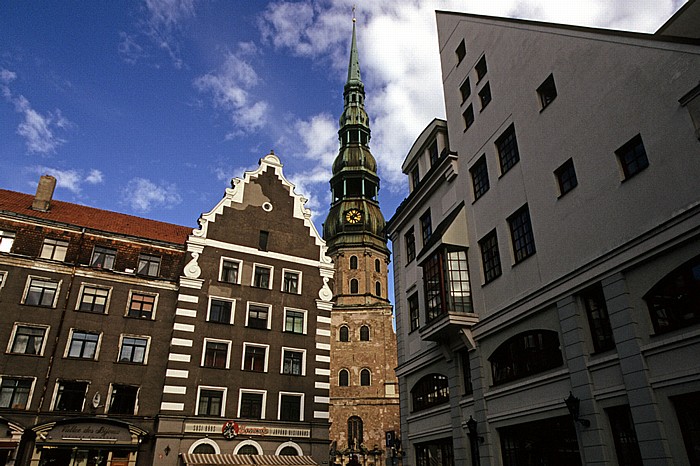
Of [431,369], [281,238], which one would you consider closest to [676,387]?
[431,369]

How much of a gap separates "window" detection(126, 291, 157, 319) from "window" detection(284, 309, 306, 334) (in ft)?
26.0

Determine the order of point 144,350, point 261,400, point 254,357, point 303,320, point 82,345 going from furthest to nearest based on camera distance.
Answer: point 303,320 < point 254,357 < point 261,400 < point 144,350 < point 82,345

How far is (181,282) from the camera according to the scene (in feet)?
100.0

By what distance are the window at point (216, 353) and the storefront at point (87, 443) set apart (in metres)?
4.88

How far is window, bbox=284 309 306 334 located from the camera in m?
32.5

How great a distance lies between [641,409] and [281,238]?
25.8m

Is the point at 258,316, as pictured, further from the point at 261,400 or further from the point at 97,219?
the point at 97,219

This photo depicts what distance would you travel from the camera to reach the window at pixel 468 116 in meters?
22.9

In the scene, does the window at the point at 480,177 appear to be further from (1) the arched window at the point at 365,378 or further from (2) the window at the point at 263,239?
(1) the arched window at the point at 365,378

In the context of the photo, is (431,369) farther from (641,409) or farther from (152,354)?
(152,354)

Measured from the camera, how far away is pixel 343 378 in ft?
207

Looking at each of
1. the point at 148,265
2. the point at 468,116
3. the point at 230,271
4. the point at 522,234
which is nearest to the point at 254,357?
the point at 230,271

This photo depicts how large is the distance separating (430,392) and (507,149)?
11.2 metres

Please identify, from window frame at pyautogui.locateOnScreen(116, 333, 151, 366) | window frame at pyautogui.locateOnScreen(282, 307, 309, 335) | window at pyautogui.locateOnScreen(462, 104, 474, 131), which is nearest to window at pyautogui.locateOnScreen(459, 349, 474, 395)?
window at pyautogui.locateOnScreen(462, 104, 474, 131)
